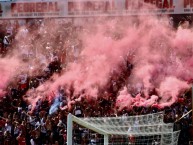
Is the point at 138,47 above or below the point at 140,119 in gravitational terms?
above

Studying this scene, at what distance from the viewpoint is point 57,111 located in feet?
61.1

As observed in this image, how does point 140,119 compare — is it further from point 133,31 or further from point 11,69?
point 11,69

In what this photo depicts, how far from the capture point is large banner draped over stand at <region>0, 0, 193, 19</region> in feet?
65.0

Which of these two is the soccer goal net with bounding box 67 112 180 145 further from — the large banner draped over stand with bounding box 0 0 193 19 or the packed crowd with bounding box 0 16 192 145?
the large banner draped over stand with bounding box 0 0 193 19

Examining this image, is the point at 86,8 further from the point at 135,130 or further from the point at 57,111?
the point at 135,130

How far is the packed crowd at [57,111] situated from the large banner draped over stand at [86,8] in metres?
0.57

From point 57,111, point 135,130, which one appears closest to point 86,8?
point 57,111

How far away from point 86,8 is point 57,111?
3.85 metres

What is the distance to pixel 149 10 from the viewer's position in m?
19.8

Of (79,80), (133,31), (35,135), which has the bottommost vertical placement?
(35,135)

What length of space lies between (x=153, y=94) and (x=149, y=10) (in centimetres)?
298

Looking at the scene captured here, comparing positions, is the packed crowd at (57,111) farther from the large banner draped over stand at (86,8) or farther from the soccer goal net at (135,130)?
the soccer goal net at (135,130)

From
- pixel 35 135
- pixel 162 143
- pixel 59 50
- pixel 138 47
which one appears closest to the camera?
pixel 162 143

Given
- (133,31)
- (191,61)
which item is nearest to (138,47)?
(133,31)
